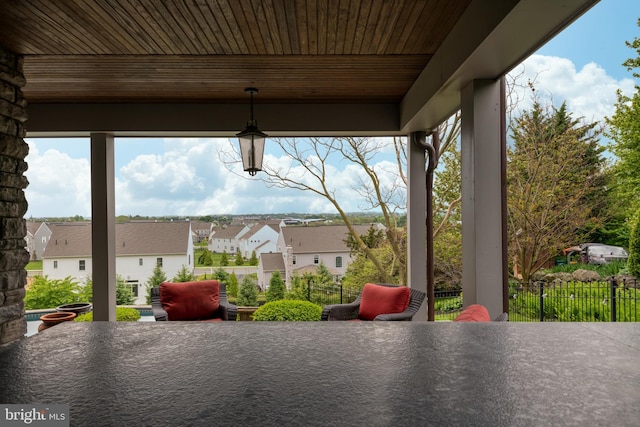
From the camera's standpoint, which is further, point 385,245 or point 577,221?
point 385,245

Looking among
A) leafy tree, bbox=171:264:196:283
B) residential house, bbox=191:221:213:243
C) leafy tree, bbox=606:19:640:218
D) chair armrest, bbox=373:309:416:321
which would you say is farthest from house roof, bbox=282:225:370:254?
leafy tree, bbox=606:19:640:218

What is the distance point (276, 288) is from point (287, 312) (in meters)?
1.80

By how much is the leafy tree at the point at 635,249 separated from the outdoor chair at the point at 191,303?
3721 mm

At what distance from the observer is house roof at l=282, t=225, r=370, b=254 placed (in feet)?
21.5

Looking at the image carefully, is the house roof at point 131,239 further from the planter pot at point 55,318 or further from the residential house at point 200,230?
the planter pot at point 55,318

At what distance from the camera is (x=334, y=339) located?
0.73 metres

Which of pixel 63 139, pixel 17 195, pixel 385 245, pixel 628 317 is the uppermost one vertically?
pixel 63 139

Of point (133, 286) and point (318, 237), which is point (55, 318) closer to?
point (133, 286)

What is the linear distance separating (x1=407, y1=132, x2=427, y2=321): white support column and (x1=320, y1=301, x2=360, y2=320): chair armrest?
103 centimetres

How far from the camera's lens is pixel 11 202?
2975mm

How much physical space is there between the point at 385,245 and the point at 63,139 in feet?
17.2

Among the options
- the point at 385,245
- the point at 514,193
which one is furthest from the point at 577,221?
the point at 385,245

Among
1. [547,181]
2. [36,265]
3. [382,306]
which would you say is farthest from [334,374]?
[547,181]

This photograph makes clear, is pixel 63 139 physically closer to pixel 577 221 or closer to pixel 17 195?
pixel 17 195
